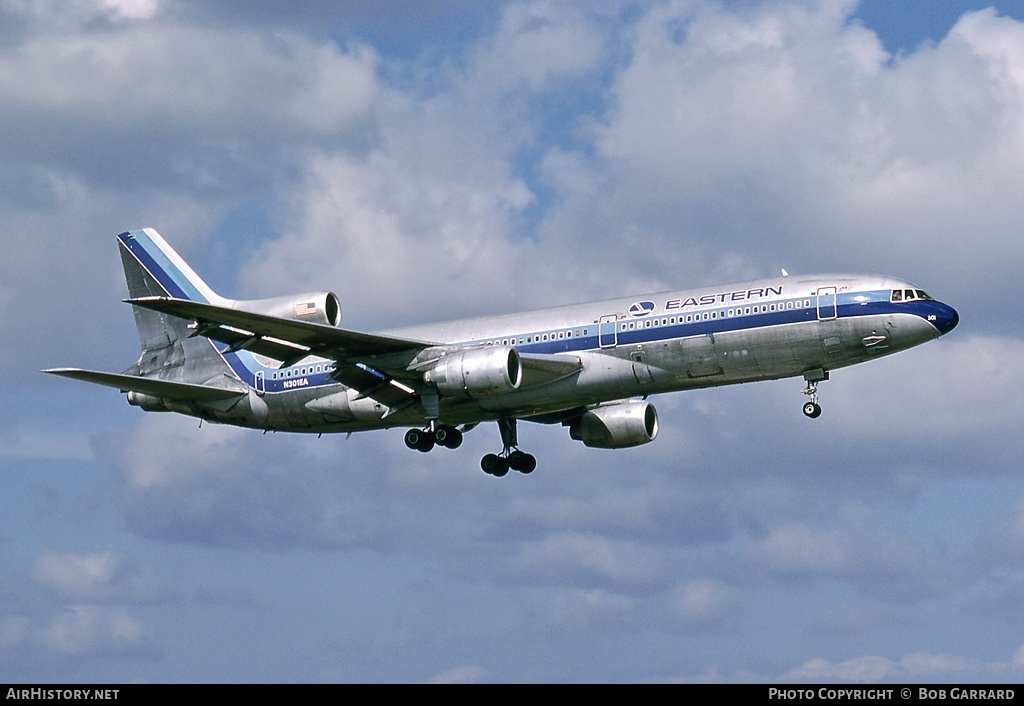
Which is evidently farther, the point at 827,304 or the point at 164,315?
the point at 164,315

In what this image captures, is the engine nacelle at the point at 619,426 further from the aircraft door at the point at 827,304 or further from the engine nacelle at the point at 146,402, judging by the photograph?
the engine nacelle at the point at 146,402

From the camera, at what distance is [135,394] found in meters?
60.2

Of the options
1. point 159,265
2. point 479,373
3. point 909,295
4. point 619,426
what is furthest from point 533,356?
point 159,265

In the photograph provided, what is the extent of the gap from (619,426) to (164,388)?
1766 cm

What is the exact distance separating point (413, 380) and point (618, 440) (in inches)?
364

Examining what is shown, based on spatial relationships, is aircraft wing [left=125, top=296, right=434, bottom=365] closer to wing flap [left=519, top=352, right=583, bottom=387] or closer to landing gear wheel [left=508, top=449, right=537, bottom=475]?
wing flap [left=519, top=352, right=583, bottom=387]

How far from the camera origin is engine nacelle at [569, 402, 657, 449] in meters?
58.4

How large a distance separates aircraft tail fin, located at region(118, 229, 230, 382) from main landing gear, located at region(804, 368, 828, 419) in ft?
77.4

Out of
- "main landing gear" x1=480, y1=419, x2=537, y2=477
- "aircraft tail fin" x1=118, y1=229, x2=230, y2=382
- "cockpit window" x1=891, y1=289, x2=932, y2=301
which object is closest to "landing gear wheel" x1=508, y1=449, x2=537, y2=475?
"main landing gear" x1=480, y1=419, x2=537, y2=477

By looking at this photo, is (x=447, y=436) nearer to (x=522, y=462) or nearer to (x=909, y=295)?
(x=522, y=462)

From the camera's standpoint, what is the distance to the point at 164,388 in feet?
191

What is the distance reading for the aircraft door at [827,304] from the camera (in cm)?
5019
